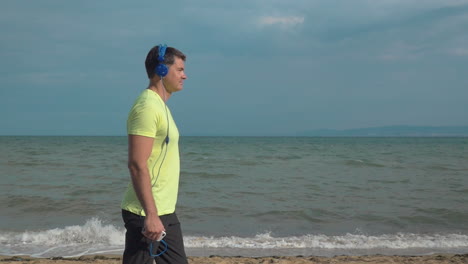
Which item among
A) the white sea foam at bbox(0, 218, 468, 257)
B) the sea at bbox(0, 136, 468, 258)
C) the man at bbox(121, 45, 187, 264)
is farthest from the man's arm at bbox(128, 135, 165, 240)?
the white sea foam at bbox(0, 218, 468, 257)

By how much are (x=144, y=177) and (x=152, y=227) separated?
0.27m

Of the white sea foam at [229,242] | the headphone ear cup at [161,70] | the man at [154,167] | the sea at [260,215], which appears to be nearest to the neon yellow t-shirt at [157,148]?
the man at [154,167]

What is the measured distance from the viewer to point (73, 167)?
65.5 ft

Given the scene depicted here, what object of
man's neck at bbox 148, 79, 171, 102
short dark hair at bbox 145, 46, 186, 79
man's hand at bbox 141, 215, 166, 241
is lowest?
man's hand at bbox 141, 215, 166, 241

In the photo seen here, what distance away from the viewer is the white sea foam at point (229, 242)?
7004 millimetres

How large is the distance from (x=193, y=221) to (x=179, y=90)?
674cm

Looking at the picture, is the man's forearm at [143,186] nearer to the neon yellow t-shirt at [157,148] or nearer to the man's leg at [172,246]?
the neon yellow t-shirt at [157,148]

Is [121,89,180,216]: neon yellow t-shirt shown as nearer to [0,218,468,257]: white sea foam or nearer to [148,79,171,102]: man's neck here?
[148,79,171,102]: man's neck

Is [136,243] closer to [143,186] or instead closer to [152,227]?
[152,227]

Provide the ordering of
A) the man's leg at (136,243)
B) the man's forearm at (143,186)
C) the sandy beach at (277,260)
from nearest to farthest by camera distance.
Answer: the man's forearm at (143,186), the man's leg at (136,243), the sandy beach at (277,260)

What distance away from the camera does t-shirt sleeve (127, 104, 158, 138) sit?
2324mm

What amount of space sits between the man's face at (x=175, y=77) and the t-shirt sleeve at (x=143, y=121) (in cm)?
27

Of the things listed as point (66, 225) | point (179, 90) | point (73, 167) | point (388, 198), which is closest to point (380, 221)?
point (388, 198)

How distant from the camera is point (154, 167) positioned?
8.11ft
